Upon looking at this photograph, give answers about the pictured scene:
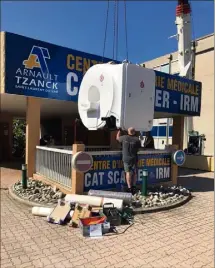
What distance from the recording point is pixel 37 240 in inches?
180

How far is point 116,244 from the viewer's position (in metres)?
4.44

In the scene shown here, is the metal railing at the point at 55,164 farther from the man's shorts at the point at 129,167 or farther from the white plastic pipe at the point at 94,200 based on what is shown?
the man's shorts at the point at 129,167

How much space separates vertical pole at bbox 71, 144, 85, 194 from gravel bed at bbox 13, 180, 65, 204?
0.50 meters

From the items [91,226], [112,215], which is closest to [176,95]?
[112,215]

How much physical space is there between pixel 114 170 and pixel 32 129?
2893 millimetres

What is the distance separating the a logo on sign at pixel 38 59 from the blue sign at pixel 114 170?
10.8 ft

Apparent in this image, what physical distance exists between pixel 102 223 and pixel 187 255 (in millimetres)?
1536

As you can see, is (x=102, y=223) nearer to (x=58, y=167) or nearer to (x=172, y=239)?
(x=172, y=239)

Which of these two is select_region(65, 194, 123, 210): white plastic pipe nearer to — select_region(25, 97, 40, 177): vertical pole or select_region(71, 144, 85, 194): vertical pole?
select_region(71, 144, 85, 194): vertical pole

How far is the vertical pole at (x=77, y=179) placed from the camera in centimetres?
662

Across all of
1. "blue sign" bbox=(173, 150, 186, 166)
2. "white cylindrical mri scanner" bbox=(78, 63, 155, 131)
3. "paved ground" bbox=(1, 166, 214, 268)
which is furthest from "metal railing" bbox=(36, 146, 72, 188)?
"blue sign" bbox=(173, 150, 186, 166)

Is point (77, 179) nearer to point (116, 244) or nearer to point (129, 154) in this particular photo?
point (129, 154)

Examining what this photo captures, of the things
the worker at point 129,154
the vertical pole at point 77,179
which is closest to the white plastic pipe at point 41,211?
the vertical pole at point 77,179

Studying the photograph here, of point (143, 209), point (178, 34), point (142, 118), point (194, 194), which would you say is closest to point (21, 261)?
point (143, 209)
